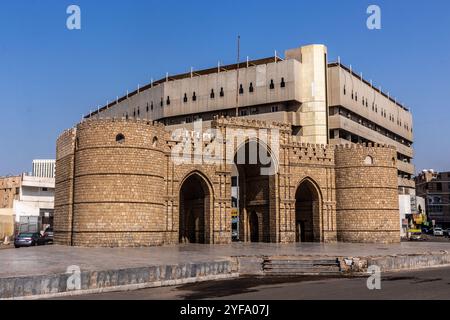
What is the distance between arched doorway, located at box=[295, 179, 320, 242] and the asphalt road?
1930 centimetres

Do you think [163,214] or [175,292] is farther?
[163,214]

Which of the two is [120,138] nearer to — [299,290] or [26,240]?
[26,240]

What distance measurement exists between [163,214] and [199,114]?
32144 millimetres

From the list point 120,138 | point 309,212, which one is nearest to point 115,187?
point 120,138

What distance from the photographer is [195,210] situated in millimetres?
33781

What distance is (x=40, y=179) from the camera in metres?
55.8

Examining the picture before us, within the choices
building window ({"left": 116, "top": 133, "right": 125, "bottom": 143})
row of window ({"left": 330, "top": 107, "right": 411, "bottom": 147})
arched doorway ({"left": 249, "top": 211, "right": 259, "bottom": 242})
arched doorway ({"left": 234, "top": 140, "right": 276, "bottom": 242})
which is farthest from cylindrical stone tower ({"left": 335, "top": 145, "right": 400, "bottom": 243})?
row of window ({"left": 330, "top": 107, "right": 411, "bottom": 147})

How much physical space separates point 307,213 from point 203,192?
29.1 ft

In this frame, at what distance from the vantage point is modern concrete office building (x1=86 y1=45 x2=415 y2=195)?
182 ft

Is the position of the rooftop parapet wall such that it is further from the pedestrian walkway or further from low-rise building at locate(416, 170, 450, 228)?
low-rise building at locate(416, 170, 450, 228)

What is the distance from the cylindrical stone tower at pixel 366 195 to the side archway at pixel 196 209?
33.2 ft

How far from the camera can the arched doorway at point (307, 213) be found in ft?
117
